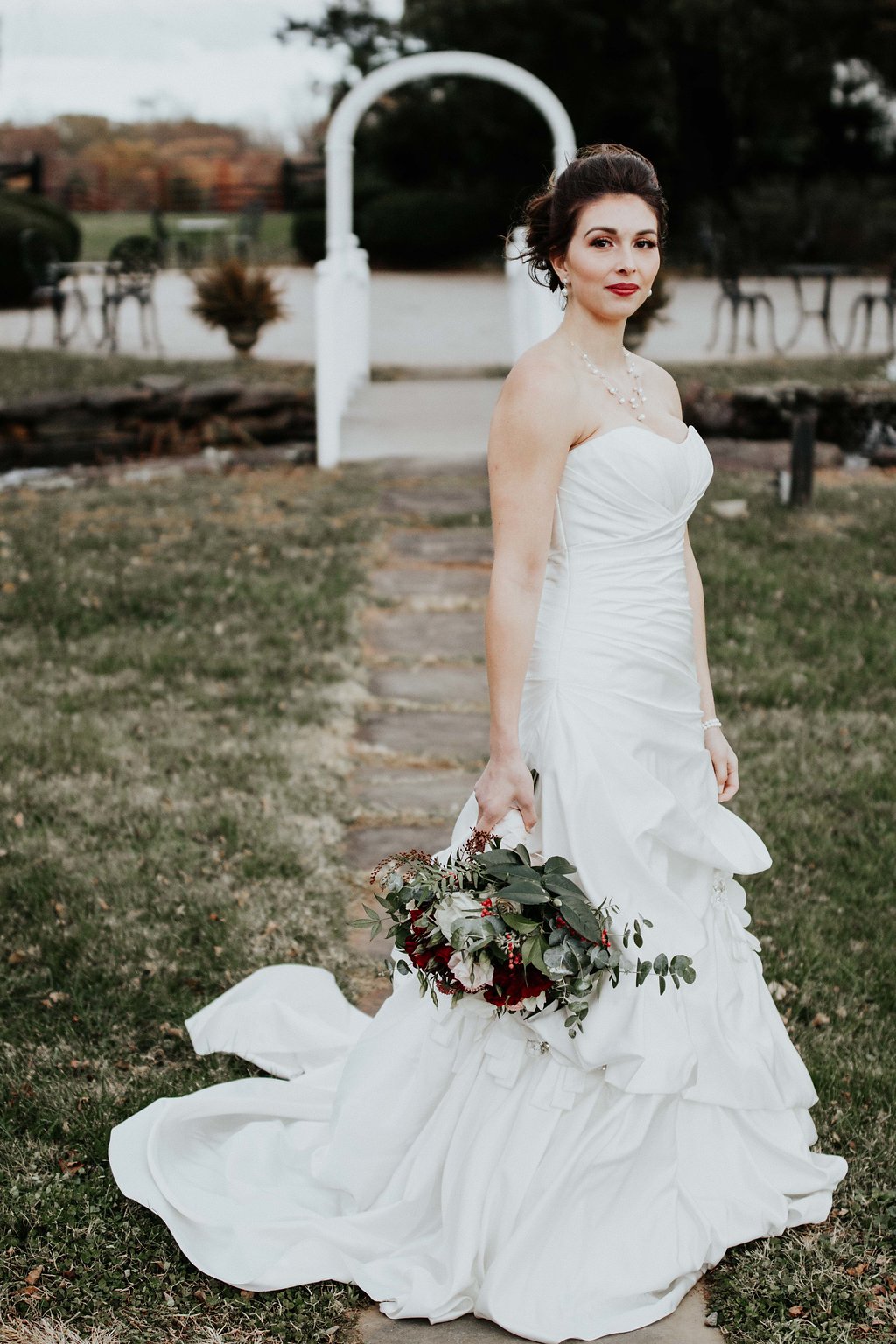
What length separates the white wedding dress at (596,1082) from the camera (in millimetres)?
2318

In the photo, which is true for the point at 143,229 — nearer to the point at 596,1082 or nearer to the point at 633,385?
the point at 633,385

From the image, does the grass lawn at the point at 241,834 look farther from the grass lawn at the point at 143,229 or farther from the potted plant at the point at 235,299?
the grass lawn at the point at 143,229

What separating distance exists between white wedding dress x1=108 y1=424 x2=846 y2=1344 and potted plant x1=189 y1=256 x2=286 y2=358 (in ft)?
37.3

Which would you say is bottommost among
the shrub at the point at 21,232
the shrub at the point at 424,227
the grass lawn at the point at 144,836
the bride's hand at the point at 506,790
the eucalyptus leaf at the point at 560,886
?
the grass lawn at the point at 144,836

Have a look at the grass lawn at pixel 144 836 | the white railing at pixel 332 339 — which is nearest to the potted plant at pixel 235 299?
the white railing at pixel 332 339

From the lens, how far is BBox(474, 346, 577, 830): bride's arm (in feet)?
7.22

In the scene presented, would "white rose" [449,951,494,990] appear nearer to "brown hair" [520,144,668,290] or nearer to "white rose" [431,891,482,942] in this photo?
"white rose" [431,891,482,942]

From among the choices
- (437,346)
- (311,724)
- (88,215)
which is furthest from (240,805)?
(88,215)

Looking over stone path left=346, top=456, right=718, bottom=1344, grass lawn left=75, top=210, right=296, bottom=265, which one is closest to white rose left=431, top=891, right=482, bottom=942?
stone path left=346, top=456, right=718, bottom=1344

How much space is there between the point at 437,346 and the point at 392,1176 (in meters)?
13.9

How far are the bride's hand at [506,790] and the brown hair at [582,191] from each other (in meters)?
0.88

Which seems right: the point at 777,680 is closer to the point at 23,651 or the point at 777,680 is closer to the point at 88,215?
the point at 23,651

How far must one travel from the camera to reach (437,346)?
15.6 meters

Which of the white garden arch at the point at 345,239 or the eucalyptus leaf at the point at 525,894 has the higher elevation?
the white garden arch at the point at 345,239
